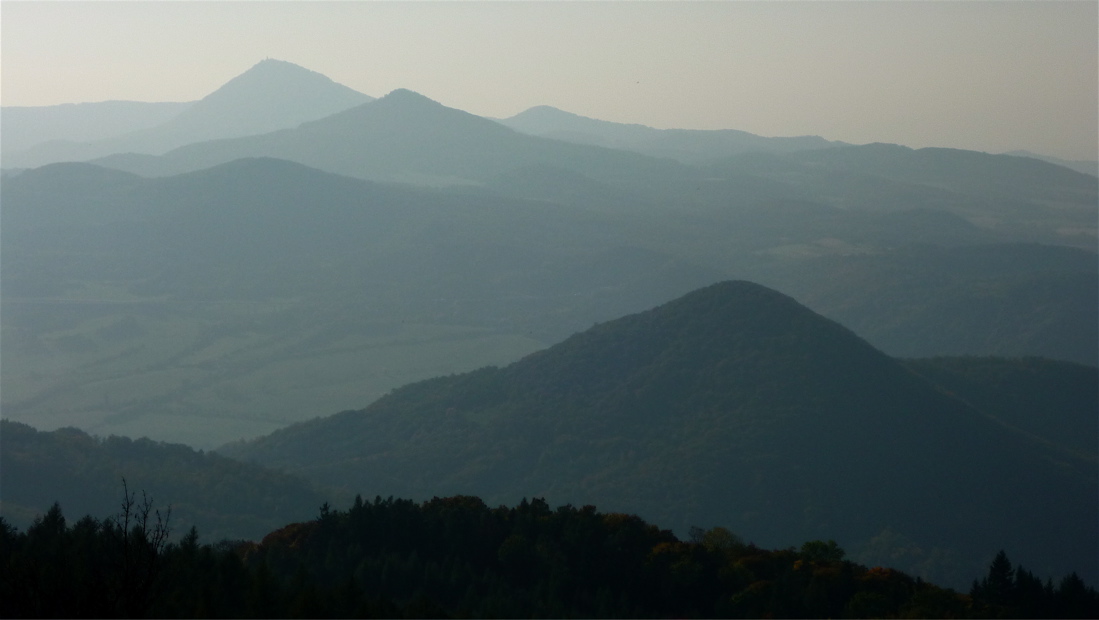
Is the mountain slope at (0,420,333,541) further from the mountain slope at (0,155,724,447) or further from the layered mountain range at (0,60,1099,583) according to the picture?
the mountain slope at (0,155,724,447)

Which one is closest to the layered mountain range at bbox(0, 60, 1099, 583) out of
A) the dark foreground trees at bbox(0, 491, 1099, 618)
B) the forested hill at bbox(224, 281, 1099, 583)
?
the forested hill at bbox(224, 281, 1099, 583)

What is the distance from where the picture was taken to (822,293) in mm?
164000

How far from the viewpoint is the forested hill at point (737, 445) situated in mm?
54875

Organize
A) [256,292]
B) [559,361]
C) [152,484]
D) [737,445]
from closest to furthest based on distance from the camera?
[152,484] → [737,445] → [559,361] → [256,292]

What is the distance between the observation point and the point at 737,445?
62625 millimetres

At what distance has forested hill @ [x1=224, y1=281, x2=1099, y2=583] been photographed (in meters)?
54.9

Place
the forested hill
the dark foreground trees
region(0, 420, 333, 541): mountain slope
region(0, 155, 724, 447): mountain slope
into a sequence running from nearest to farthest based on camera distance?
the dark foreground trees
region(0, 420, 333, 541): mountain slope
the forested hill
region(0, 155, 724, 447): mountain slope

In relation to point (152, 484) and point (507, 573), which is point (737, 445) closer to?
point (152, 484)

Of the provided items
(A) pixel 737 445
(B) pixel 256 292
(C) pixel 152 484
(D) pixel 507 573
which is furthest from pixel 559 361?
(B) pixel 256 292

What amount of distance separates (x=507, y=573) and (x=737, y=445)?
36565 millimetres

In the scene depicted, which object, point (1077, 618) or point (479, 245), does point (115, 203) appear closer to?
point (479, 245)


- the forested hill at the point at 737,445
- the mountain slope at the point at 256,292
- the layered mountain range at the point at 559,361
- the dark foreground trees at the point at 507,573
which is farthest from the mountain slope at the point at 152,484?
the mountain slope at the point at 256,292

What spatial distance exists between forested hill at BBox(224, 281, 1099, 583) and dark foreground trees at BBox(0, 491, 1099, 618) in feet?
80.6

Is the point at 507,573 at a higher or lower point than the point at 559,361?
lower
